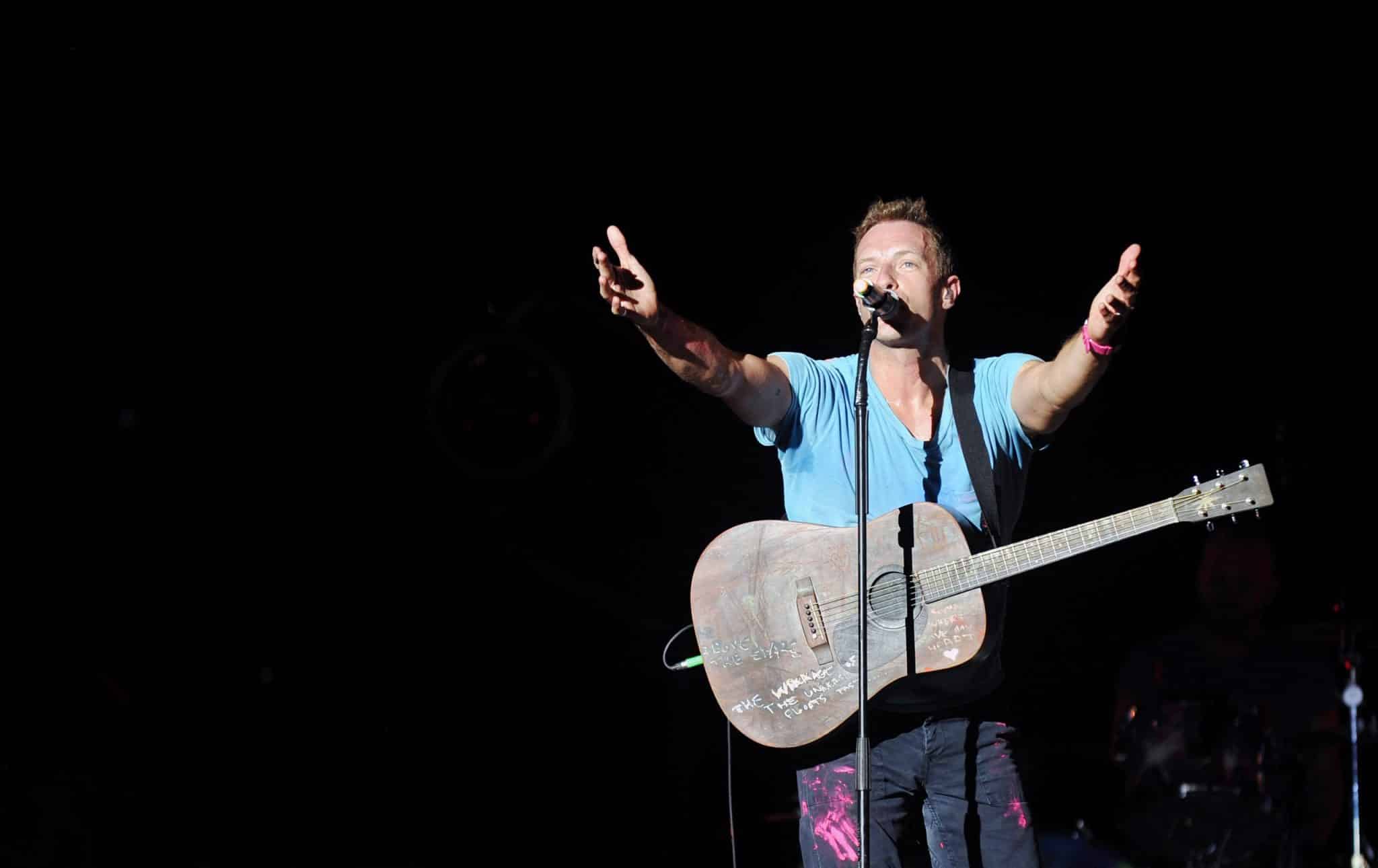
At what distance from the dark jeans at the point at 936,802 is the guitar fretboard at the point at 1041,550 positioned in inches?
14.0

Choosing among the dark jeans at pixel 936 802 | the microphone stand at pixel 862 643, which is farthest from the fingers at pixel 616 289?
the dark jeans at pixel 936 802

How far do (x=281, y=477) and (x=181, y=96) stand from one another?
79.3 inches

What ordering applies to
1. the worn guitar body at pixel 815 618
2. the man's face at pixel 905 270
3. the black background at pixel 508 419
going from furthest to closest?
the black background at pixel 508 419
the man's face at pixel 905 270
the worn guitar body at pixel 815 618

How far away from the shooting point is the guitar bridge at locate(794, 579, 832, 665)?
128 inches

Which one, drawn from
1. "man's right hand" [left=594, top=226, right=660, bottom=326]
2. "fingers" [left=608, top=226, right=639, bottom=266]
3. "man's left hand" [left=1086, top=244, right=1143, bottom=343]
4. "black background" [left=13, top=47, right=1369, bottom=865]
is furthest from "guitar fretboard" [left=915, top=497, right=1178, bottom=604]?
"black background" [left=13, top=47, right=1369, bottom=865]

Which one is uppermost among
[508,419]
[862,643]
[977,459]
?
[508,419]

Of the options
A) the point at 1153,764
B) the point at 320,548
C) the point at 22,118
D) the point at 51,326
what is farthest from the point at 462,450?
the point at 1153,764

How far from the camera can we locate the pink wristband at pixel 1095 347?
3.11 meters

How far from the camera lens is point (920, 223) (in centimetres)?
373

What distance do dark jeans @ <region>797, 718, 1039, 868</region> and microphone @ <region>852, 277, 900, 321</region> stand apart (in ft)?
3.49

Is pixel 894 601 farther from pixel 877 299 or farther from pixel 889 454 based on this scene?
pixel 877 299

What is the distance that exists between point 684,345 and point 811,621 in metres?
0.83

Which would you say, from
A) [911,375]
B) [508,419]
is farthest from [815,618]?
[508,419]

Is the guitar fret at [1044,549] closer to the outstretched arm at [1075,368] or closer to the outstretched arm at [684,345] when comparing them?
the outstretched arm at [1075,368]
